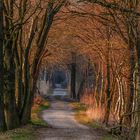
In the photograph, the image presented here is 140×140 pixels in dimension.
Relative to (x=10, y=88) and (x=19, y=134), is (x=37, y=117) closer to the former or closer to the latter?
(x=10, y=88)

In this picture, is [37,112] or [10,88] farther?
[37,112]

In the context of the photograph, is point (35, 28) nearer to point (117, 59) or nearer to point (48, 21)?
point (48, 21)

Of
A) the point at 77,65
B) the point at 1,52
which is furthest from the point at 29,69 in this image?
the point at 77,65

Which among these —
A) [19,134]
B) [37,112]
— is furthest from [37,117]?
[19,134]

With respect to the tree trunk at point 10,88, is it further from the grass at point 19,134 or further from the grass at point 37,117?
the grass at point 37,117

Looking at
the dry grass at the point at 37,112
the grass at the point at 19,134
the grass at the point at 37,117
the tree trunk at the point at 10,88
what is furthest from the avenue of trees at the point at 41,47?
the dry grass at the point at 37,112

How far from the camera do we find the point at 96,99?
4016 centimetres

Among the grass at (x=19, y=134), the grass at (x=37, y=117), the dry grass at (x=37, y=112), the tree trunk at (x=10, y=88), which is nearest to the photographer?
the grass at (x=19, y=134)

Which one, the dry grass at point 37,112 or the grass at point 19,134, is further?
the dry grass at point 37,112

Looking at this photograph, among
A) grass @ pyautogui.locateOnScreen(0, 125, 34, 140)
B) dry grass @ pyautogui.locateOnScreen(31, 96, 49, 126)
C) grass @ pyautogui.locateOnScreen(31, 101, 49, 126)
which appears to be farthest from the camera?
dry grass @ pyautogui.locateOnScreen(31, 96, 49, 126)

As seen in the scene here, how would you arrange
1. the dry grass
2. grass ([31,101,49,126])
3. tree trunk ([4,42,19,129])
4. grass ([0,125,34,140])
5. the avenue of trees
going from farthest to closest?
1. the dry grass
2. grass ([31,101,49,126])
3. tree trunk ([4,42,19,129])
4. the avenue of trees
5. grass ([0,125,34,140])

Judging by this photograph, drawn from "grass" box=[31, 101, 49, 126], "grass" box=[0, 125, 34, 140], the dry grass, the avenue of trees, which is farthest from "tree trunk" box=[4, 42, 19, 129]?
the dry grass

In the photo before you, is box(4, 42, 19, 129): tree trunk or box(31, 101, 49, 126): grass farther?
box(31, 101, 49, 126): grass

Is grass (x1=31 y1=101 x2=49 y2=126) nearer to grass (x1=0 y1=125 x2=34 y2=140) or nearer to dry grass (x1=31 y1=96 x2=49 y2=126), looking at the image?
dry grass (x1=31 y1=96 x2=49 y2=126)
